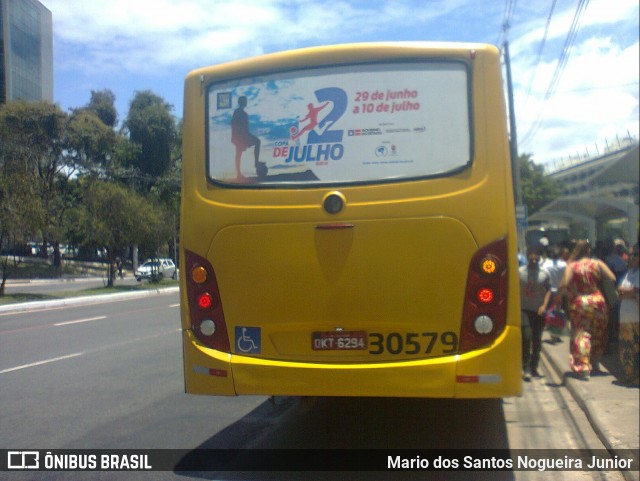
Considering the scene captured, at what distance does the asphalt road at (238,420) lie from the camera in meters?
6.23

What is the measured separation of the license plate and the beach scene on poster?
1154 mm

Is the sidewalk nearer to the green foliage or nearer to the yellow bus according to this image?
the yellow bus

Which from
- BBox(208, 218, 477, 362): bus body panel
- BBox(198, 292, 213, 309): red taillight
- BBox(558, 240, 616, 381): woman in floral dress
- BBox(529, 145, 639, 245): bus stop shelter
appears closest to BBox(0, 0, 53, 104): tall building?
BBox(198, 292, 213, 309): red taillight

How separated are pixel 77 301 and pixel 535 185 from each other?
2987cm

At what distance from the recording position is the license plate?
5.09 meters

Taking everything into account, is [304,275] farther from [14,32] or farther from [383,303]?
[14,32]

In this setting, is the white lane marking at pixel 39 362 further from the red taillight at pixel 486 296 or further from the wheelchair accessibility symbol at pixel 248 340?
the red taillight at pixel 486 296

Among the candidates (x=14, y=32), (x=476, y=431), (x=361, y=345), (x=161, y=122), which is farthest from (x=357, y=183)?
(x=161, y=122)

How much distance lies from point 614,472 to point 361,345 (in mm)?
Answer: 2331

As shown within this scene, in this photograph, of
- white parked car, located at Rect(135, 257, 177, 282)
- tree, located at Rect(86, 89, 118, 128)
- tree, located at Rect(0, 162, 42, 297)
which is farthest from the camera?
tree, located at Rect(86, 89, 118, 128)

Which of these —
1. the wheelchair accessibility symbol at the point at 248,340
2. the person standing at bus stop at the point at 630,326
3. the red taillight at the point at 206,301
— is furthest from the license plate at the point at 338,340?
the person standing at bus stop at the point at 630,326

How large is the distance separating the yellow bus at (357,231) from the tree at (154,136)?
3734cm

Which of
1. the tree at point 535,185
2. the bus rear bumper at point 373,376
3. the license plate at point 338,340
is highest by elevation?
the tree at point 535,185

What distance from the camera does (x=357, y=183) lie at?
200 inches
